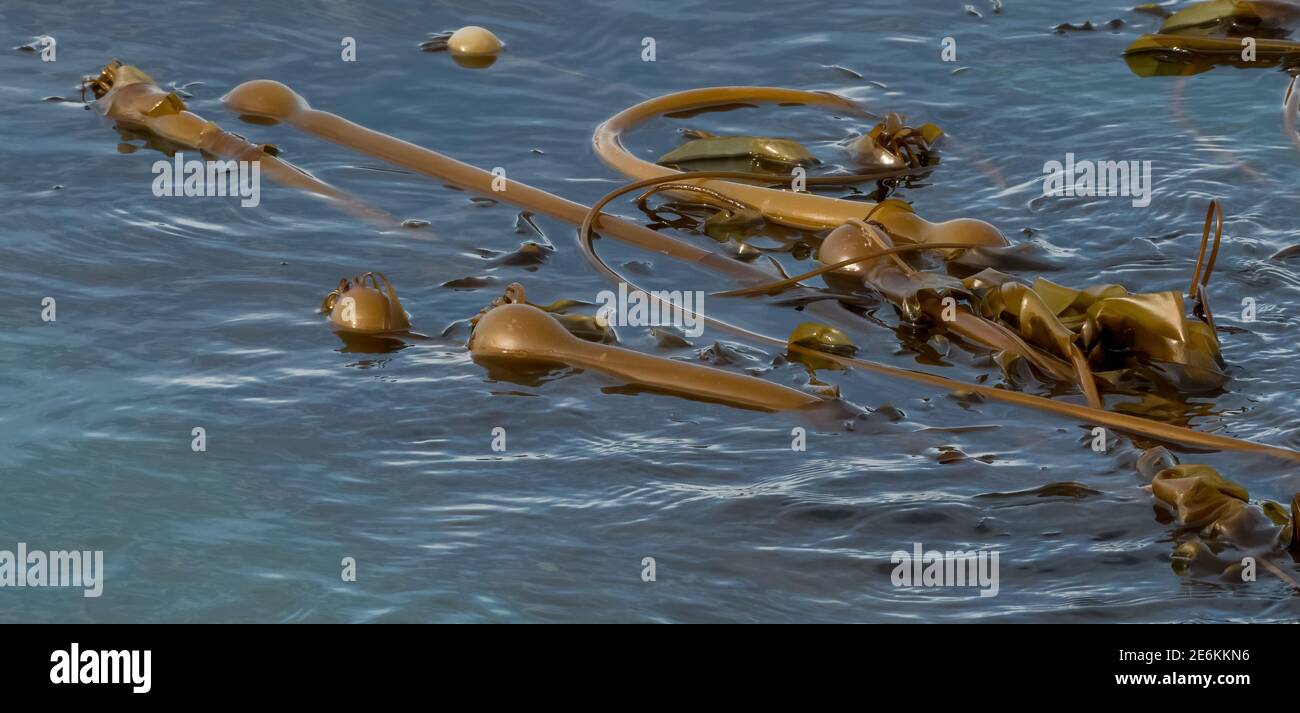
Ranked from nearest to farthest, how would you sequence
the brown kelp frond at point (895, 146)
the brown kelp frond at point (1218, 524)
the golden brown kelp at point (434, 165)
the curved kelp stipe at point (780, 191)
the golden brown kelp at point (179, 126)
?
the brown kelp frond at point (1218, 524) < the curved kelp stipe at point (780, 191) < the golden brown kelp at point (434, 165) < the golden brown kelp at point (179, 126) < the brown kelp frond at point (895, 146)

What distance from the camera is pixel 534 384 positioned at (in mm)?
3957

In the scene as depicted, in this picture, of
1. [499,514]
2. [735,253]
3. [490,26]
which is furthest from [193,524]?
[490,26]

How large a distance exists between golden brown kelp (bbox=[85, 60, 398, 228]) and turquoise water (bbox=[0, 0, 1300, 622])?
8 cm

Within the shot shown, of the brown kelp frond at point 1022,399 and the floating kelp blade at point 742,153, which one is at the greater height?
the floating kelp blade at point 742,153

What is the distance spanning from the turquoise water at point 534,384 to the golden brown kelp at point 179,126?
3.2 inches

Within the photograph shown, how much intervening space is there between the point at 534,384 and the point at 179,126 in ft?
6.98

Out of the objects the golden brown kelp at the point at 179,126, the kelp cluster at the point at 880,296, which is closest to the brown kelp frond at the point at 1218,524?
the kelp cluster at the point at 880,296

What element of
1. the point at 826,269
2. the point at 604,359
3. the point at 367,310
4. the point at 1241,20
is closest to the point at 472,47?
the point at 367,310

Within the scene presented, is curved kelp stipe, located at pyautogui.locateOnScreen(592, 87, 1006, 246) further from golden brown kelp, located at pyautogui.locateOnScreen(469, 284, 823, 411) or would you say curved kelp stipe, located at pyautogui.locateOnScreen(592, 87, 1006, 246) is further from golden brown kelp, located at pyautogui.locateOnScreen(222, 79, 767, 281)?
golden brown kelp, located at pyautogui.locateOnScreen(469, 284, 823, 411)

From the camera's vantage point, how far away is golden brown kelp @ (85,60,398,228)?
16.4ft

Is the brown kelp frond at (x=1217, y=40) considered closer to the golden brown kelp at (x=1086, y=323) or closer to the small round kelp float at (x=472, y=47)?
the golden brown kelp at (x=1086, y=323)

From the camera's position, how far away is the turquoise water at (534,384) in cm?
313

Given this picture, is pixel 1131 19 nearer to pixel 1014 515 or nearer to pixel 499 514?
pixel 1014 515

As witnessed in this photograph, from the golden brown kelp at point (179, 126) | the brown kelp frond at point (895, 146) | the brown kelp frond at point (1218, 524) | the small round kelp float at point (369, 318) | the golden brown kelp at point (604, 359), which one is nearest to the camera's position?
the brown kelp frond at point (1218, 524)
